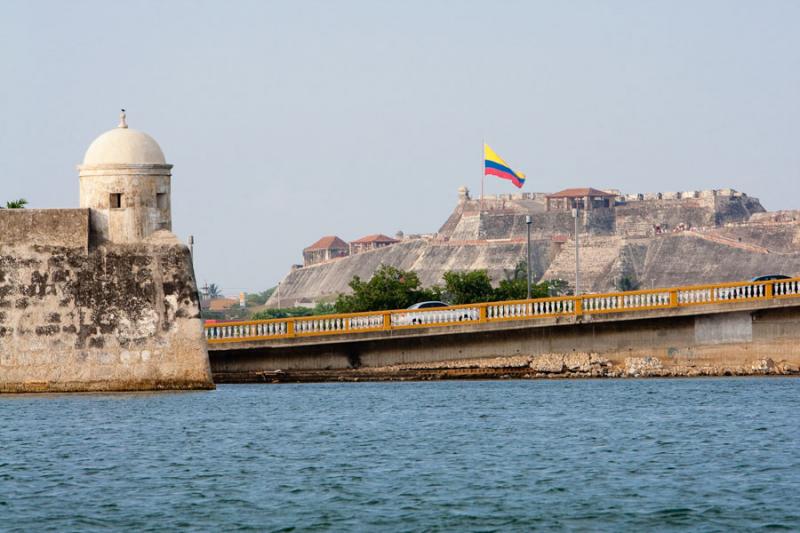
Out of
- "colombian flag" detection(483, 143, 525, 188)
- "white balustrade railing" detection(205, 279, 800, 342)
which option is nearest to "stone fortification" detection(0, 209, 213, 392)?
"white balustrade railing" detection(205, 279, 800, 342)

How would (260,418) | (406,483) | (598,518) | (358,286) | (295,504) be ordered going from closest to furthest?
(598,518), (295,504), (406,483), (260,418), (358,286)

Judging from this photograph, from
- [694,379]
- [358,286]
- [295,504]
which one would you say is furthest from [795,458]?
[358,286]

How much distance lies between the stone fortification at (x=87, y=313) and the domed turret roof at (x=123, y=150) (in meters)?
1.61

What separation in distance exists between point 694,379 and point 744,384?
10.2 ft

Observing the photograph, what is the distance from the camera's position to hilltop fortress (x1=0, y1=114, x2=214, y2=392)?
143 ft

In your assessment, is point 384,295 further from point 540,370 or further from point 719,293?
point 719,293

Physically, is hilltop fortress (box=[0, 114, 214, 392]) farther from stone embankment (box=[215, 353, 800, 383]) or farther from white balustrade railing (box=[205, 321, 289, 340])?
stone embankment (box=[215, 353, 800, 383])

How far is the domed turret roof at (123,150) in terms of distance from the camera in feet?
145

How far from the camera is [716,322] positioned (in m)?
51.9

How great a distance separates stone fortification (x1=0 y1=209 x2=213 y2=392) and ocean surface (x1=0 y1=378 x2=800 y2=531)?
A: 0.94 metres

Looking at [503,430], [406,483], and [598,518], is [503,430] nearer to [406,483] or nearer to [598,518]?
[406,483]

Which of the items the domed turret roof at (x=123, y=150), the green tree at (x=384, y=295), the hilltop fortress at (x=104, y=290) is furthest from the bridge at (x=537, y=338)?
the green tree at (x=384, y=295)

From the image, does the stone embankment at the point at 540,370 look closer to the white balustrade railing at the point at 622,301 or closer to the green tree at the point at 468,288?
the white balustrade railing at the point at 622,301

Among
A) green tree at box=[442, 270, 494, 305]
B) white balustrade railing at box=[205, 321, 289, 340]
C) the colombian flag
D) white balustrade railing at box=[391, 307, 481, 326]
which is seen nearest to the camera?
white balustrade railing at box=[391, 307, 481, 326]
